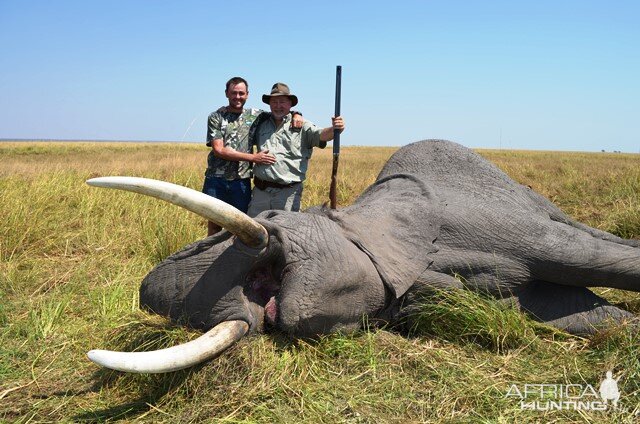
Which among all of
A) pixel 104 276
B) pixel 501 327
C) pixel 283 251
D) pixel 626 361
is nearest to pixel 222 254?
pixel 283 251

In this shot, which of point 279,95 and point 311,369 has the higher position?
point 279,95

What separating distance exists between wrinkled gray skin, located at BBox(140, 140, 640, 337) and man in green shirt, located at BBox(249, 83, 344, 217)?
136 centimetres

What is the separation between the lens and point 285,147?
17.7 ft

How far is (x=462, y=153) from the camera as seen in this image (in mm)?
4230

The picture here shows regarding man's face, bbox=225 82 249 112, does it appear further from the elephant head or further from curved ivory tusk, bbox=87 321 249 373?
curved ivory tusk, bbox=87 321 249 373

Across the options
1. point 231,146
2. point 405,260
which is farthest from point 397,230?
point 231,146

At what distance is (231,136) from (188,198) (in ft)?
10.6

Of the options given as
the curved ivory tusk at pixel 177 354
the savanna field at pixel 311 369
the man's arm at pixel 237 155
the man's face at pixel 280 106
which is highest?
the man's face at pixel 280 106

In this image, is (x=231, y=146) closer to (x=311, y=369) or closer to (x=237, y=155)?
(x=237, y=155)

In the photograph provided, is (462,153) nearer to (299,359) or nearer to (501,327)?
(501,327)

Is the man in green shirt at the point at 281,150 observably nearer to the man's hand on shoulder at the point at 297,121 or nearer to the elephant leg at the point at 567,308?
the man's hand on shoulder at the point at 297,121

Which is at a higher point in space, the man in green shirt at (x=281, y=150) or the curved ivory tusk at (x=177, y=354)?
the man in green shirt at (x=281, y=150)

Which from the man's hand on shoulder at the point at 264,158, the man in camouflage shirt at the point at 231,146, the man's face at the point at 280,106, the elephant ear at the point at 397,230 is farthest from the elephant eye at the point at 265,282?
the man's face at the point at 280,106

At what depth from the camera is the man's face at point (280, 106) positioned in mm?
5359
